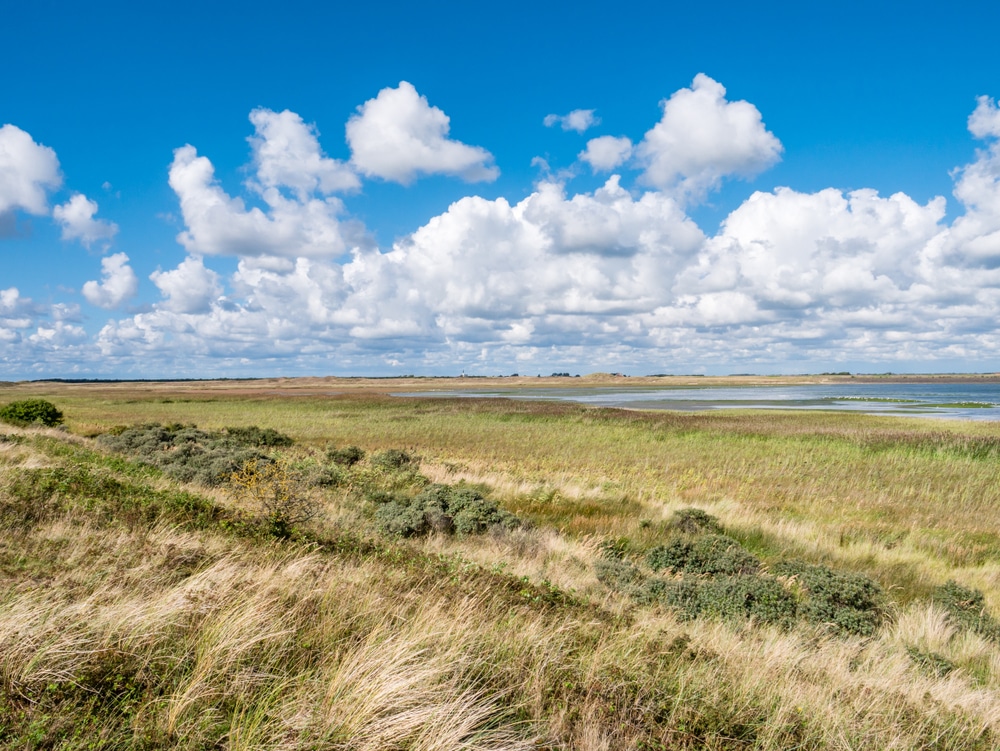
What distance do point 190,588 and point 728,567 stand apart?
27.9 ft

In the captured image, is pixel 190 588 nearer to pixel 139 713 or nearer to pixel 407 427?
pixel 139 713

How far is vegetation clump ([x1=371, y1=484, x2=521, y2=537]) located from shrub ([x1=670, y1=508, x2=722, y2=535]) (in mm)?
4186

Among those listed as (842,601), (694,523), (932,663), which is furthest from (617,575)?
(694,523)

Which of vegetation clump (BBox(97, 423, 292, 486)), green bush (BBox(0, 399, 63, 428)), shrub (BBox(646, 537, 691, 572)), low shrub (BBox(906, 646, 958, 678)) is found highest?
green bush (BBox(0, 399, 63, 428))

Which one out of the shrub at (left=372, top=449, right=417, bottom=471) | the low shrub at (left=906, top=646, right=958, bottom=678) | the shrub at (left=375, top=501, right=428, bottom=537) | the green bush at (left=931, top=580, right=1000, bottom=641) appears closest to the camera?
the low shrub at (left=906, top=646, right=958, bottom=678)

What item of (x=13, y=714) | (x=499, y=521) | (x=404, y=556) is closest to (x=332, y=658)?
(x=13, y=714)

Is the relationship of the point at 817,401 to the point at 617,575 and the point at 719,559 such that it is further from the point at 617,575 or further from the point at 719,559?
the point at 617,575

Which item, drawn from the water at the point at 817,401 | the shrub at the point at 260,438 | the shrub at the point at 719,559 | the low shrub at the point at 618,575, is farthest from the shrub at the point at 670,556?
the water at the point at 817,401

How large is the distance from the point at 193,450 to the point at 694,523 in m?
18.0

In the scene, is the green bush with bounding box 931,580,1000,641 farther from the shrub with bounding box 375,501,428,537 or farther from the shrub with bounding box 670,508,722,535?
the shrub with bounding box 375,501,428,537

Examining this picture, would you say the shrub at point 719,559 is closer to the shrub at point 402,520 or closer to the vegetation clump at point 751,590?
the vegetation clump at point 751,590

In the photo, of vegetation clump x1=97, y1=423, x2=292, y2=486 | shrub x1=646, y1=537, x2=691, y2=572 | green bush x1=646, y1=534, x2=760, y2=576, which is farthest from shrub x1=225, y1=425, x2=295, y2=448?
green bush x1=646, y1=534, x2=760, y2=576

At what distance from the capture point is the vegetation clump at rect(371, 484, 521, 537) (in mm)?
12039

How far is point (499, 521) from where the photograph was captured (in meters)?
12.8
